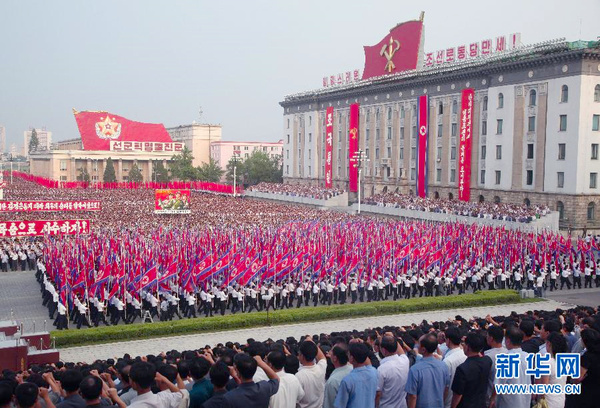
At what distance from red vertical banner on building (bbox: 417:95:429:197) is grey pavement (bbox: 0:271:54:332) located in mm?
39171

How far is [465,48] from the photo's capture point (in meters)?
55.8

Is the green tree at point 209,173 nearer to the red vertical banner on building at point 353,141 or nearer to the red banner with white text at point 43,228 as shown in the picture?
the red vertical banner on building at point 353,141

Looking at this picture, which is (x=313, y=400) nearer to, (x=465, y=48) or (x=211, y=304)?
(x=211, y=304)

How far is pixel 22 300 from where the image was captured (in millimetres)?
23859

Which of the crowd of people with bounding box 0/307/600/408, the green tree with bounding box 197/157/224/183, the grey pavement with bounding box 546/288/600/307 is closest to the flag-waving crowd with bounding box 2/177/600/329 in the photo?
the grey pavement with bounding box 546/288/600/307

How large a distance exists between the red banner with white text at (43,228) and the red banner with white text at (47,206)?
9.41 meters

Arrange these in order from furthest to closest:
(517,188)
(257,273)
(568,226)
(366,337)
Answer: (517,188)
(568,226)
(257,273)
(366,337)

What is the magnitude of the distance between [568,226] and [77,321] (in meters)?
35.3

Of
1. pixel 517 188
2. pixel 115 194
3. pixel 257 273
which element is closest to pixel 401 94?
pixel 517 188

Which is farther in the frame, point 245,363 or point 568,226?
point 568,226

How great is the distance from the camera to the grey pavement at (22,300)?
68.2 ft

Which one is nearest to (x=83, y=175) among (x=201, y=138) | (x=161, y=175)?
(x=161, y=175)

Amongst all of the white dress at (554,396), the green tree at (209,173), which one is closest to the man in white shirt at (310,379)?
the white dress at (554,396)

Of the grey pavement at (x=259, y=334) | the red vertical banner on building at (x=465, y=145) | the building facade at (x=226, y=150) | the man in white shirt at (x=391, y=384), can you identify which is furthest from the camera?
the building facade at (x=226, y=150)
